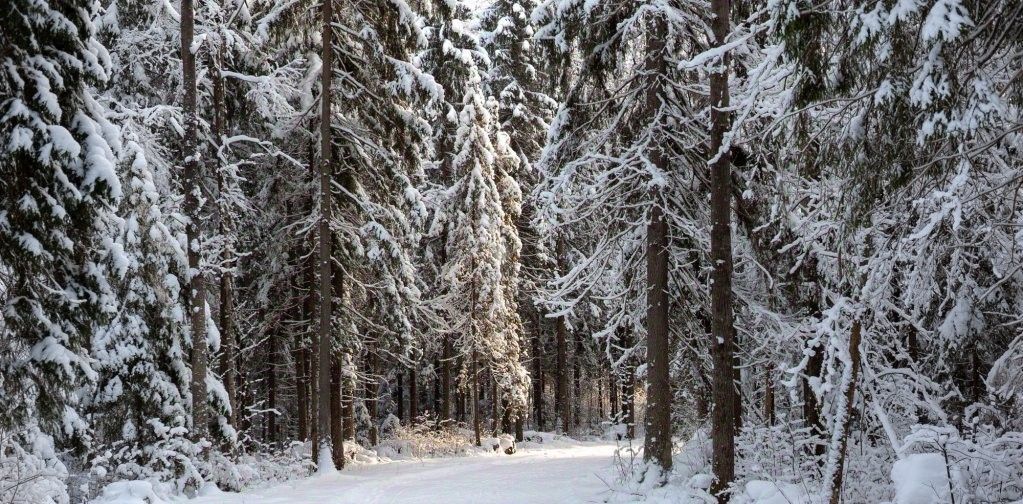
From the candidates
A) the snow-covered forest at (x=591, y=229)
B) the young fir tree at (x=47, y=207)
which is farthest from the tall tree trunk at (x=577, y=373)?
the young fir tree at (x=47, y=207)

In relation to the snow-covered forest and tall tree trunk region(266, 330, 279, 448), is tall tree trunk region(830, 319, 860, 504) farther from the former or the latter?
A: tall tree trunk region(266, 330, 279, 448)

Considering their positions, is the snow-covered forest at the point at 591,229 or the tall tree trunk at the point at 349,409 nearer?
the snow-covered forest at the point at 591,229

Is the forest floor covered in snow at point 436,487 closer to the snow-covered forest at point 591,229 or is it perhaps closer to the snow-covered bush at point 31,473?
the snow-covered forest at point 591,229

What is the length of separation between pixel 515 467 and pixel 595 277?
249 inches

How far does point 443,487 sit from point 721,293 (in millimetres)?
6175

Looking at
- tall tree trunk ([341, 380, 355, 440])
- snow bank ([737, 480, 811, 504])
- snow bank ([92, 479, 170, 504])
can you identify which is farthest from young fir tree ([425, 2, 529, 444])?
snow bank ([737, 480, 811, 504])

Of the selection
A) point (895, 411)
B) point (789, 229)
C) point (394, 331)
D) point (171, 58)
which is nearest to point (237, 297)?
point (394, 331)

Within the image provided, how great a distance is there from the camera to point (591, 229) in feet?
46.5

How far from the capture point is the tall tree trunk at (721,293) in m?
9.53

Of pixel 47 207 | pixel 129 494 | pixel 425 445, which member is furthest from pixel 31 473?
pixel 425 445

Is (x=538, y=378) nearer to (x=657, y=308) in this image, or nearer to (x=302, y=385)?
(x=302, y=385)

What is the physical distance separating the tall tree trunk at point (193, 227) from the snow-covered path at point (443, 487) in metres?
1.88

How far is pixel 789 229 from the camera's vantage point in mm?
11055

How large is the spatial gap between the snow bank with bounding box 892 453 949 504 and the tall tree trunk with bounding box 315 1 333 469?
1191cm
